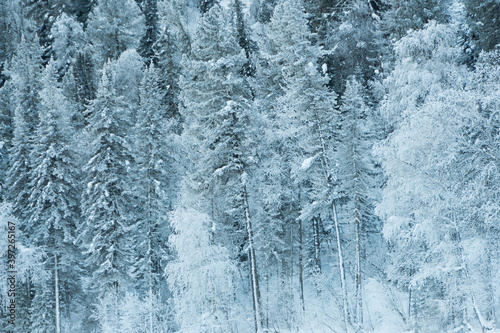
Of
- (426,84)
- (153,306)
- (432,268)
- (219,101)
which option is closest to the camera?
(432,268)

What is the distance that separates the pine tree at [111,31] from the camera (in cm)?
4416

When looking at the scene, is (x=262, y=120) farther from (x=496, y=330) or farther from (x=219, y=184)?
(x=496, y=330)

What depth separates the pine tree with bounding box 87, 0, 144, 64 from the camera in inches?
1738

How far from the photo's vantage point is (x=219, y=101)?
19.3m

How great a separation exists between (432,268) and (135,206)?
18.9 m

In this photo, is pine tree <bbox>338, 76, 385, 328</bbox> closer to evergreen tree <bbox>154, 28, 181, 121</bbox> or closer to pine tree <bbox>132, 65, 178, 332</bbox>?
pine tree <bbox>132, 65, 178, 332</bbox>

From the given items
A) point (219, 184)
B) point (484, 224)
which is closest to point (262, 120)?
point (219, 184)

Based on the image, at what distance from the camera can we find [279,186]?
2280 cm

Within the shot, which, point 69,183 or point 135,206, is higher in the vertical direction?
point 69,183

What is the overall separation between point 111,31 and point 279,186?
104 ft

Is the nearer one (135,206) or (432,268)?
(432,268)

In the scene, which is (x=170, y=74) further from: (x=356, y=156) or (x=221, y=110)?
(x=356, y=156)

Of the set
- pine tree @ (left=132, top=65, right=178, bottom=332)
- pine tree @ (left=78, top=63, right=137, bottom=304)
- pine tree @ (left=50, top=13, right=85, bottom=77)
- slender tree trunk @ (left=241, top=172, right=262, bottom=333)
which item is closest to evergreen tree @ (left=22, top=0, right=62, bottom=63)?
pine tree @ (left=50, top=13, right=85, bottom=77)

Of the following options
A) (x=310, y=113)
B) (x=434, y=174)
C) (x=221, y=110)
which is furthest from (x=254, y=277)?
(x=434, y=174)
